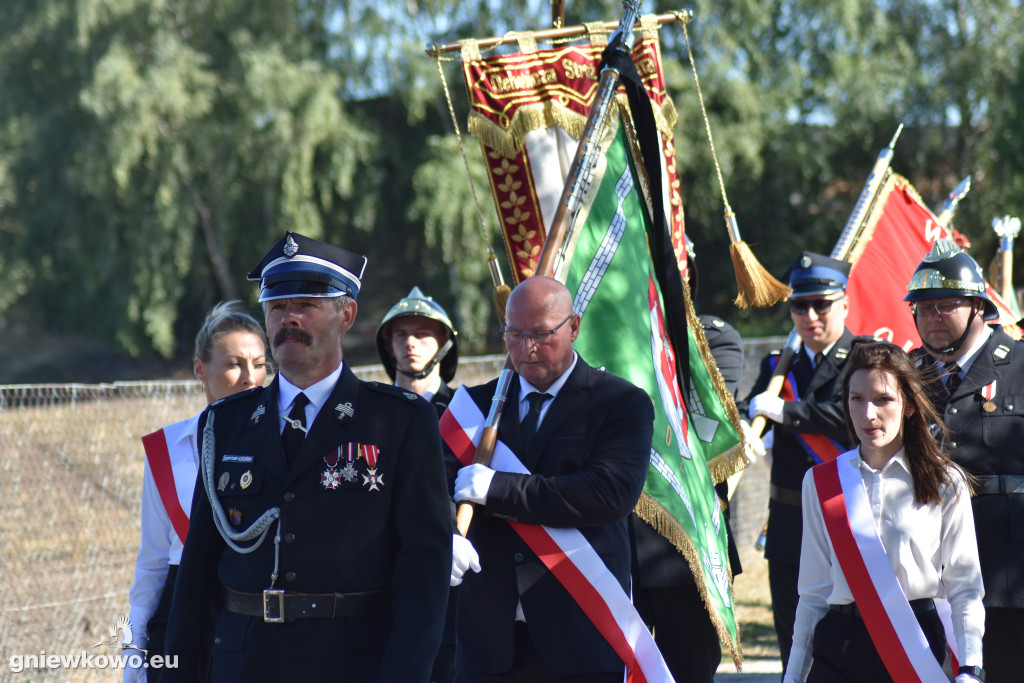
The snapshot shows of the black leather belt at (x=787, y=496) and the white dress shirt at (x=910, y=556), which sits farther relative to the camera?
the black leather belt at (x=787, y=496)

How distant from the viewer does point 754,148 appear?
25.6m

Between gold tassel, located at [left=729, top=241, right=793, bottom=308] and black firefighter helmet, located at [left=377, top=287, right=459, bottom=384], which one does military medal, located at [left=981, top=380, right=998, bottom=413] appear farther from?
black firefighter helmet, located at [left=377, top=287, right=459, bottom=384]

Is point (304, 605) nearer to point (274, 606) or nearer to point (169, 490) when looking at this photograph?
point (274, 606)

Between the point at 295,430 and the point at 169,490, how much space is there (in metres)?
0.97

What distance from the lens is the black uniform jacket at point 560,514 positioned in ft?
10.8

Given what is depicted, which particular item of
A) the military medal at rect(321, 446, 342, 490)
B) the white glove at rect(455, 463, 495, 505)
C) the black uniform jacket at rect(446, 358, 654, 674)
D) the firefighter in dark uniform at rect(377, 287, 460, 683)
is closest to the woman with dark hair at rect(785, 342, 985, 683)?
the black uniform jacket at rect(446, 358, 654, 674)

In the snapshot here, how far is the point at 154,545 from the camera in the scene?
3502mm

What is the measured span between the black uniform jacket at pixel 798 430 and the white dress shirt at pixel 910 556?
161 centimetres

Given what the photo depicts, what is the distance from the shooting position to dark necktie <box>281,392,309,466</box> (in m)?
2.75

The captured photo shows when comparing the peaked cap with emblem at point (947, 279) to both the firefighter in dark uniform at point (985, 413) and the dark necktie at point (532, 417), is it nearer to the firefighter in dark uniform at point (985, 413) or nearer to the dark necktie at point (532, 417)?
the firefighter in dark uniform at point (985, 413)

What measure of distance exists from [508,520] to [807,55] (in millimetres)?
25889

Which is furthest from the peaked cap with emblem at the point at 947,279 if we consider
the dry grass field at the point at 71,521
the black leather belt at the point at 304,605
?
the dry grass field at the point at 71,521

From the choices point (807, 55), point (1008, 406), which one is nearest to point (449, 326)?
point (1008, 406)

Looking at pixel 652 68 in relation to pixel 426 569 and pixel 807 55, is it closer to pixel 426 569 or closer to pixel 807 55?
pixel 426 569
